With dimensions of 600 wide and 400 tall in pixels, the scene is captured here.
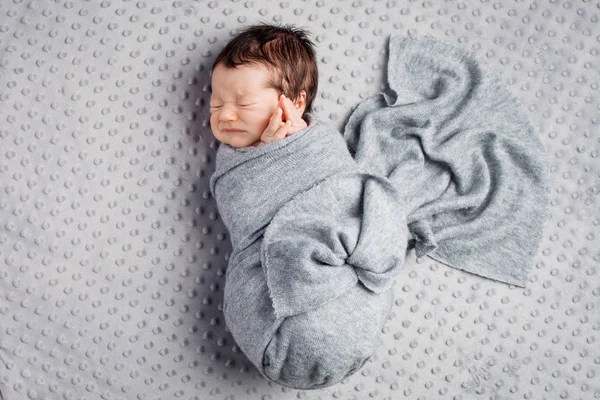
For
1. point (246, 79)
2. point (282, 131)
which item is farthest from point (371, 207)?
point (246, 79)

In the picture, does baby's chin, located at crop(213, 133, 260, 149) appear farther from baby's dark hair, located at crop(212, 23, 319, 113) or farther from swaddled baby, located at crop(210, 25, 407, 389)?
baby's dark hair, located at crop(212, 23, 319, 113)

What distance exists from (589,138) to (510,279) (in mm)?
338

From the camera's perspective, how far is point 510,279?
4.60 feet

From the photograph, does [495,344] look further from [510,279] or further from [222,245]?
[222,245]

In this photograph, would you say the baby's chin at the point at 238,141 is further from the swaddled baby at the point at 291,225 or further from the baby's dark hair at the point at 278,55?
the baby's dark hair at the point at 278,55

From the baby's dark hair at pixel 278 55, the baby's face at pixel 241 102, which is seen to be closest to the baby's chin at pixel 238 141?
the baby's face at pixel 241 102

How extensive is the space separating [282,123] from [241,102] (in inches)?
3.1

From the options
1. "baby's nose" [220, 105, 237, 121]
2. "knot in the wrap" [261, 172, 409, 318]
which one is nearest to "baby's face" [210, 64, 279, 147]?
"baby's nose" [220, 105, 237, 121]

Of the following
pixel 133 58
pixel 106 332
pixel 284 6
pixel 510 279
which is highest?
pixel 284 6

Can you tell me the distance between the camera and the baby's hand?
1203 mm

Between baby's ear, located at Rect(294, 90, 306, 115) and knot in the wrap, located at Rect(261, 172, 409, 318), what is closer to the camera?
knot in the wrap, located at Rect(261, 172, 409, 318)

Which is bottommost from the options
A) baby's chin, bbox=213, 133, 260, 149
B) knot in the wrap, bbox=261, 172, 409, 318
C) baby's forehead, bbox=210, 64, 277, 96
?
knot in the wrap, bbox=261, 172, 409, 318

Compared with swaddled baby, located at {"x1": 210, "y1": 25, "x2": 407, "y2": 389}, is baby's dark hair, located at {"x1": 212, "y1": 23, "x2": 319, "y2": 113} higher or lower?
higher

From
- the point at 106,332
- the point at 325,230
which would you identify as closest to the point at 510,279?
the point at 325,230
